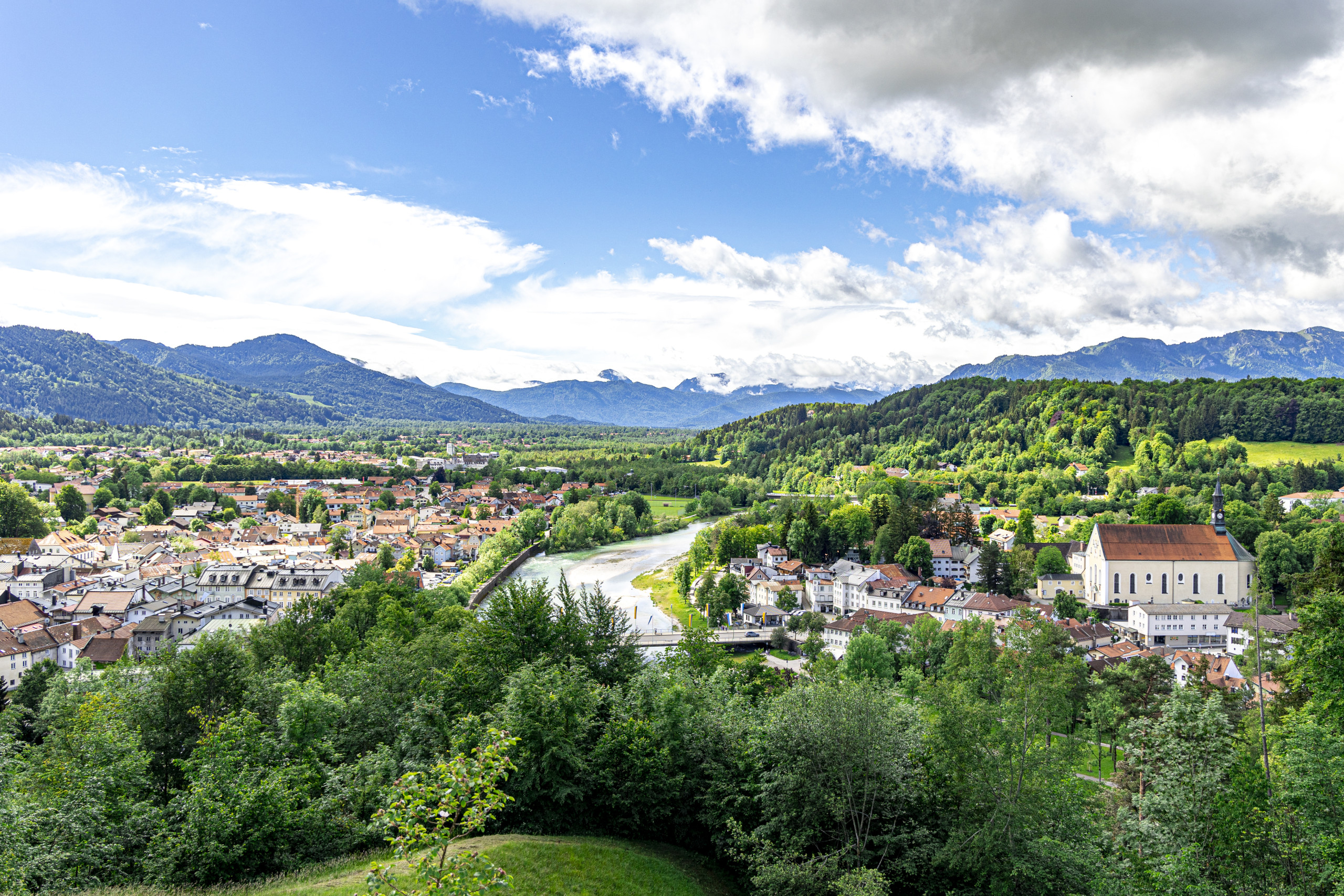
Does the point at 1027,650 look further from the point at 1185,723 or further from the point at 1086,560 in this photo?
the point at 1086,560

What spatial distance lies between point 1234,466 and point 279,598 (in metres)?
81.8

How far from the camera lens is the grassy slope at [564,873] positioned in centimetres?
912

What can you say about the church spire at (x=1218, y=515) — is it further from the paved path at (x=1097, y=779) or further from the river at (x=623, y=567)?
the river at (x=623, y=567)

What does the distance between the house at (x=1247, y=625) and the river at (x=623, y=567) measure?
27.6 metres

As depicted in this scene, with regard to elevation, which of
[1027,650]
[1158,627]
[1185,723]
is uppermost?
[1185,723]

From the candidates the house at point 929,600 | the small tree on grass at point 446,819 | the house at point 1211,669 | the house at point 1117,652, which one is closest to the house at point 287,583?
the house at point 929,600

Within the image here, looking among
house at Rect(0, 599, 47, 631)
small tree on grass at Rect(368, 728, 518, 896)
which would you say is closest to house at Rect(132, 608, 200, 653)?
house at Rect(0, 599, 47, 631)

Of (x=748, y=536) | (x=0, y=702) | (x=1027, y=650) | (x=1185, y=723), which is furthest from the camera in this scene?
(x=748, y=536)

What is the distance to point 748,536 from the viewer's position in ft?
195

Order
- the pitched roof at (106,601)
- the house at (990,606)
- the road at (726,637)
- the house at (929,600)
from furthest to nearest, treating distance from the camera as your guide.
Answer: the house at (929,600), the house at (990,606), the pitched roof at (106,601), the road at (726,637)

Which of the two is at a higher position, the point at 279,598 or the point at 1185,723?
the point at 1185,723

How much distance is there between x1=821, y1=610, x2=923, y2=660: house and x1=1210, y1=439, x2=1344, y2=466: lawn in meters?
58.8

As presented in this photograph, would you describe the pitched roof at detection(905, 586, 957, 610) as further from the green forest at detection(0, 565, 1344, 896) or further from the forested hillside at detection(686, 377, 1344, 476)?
the forested hillside at detection(686, 377, 1344, 476)

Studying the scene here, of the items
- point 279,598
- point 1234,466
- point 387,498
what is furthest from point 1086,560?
point 387,498
